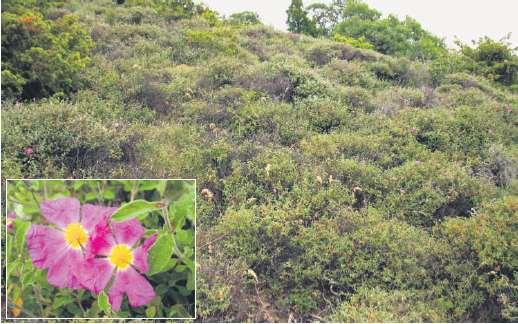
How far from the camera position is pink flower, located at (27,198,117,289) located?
3.21 meters

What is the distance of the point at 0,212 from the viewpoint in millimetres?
3562

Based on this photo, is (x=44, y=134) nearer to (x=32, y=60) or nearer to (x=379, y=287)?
(x=32, y=60)

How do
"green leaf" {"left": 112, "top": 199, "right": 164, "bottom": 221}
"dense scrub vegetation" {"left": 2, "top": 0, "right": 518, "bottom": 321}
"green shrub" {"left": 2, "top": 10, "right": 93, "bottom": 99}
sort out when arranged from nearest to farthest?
1. "green leaf" {"left": 112, "top": 199, "right": 164, "bottom": 221}
2. "dense scrub vegetation" {"left": 2, "top": 0, "right": 518, "bottom": 321}
3. "green shrub" {"left": 2, "top": 10, "right": 93, "bottom": 99}

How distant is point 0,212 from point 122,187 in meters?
0.79

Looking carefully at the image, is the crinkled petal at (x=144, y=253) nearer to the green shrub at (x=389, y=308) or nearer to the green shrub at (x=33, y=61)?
the green shrub at (x=389, y=308)

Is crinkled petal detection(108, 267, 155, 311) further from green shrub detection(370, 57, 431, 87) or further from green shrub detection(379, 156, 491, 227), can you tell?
green shrub detection(370, 57, 431, 87)

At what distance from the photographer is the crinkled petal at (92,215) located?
321 cm

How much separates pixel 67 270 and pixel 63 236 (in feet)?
0.66

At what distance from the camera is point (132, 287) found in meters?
3.25

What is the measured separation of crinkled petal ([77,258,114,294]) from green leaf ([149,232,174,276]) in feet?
0.88

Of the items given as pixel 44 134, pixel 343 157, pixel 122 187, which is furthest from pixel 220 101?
pixel 122 187

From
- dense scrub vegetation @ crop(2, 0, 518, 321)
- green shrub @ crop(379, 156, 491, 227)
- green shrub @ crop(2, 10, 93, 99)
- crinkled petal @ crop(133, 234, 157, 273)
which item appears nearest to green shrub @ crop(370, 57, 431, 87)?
dense scrub vegetation @ crop(2, 0, 518, 321)

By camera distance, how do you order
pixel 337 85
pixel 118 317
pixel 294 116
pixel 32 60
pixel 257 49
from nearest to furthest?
pixel 118 317 < pixel 32 60 < pixel 294 116 < pixel 337 85 < pixel 257 49

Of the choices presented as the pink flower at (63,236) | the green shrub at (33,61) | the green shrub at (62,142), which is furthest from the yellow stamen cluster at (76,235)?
the green shrub at (33,61)
